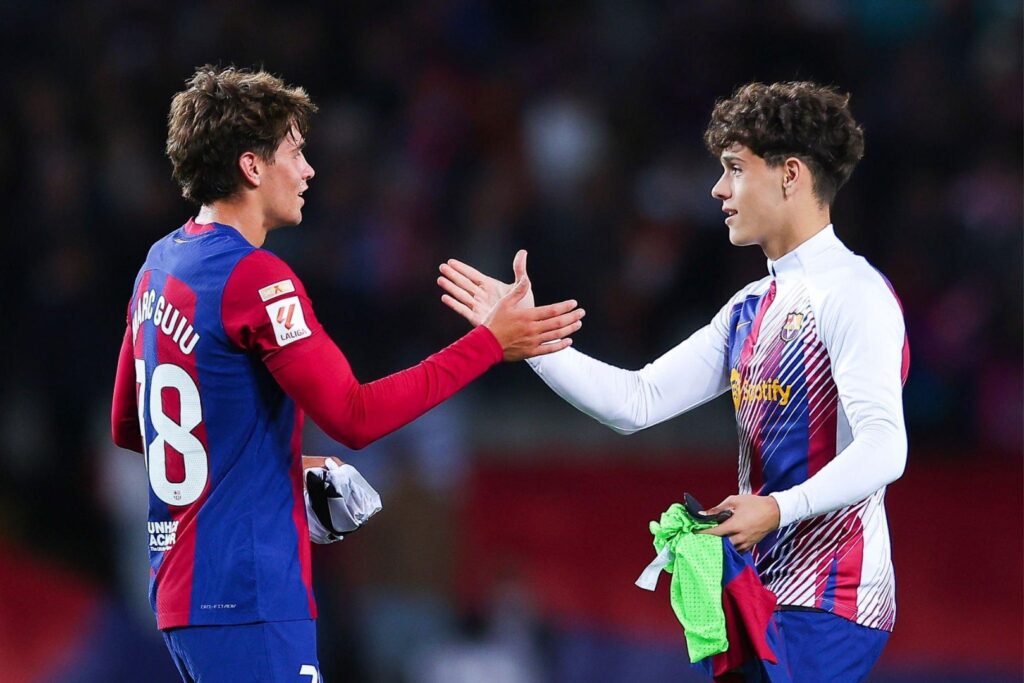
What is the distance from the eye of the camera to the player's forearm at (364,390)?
129 inches

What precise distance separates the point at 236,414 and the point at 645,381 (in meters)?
1.39

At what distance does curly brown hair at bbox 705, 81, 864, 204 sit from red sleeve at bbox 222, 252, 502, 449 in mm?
1214

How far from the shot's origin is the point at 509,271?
8.28m

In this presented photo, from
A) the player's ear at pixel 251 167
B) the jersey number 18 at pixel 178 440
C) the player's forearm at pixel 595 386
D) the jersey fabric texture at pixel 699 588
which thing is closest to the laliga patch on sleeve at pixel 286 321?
the jersey number 18 at pixel 178 440

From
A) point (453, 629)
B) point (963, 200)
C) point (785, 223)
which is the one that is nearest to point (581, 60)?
point (963, 200)

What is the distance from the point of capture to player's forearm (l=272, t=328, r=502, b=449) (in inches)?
129

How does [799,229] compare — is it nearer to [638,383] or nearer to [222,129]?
[638,383]

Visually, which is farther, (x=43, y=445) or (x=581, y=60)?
(x=581, y=60)

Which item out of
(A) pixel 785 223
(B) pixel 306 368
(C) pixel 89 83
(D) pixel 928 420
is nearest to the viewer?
(B) pixel 306 368

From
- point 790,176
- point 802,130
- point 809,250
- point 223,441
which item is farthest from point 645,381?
point 223,441

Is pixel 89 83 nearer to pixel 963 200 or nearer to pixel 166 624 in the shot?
pixel 963 200

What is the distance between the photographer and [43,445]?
→ 7.62 meters

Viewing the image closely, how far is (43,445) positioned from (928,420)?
4.95 m

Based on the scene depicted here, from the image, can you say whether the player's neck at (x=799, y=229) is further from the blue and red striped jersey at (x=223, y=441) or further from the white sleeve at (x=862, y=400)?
the blue and red striped jersey at (x=223, y=441)
